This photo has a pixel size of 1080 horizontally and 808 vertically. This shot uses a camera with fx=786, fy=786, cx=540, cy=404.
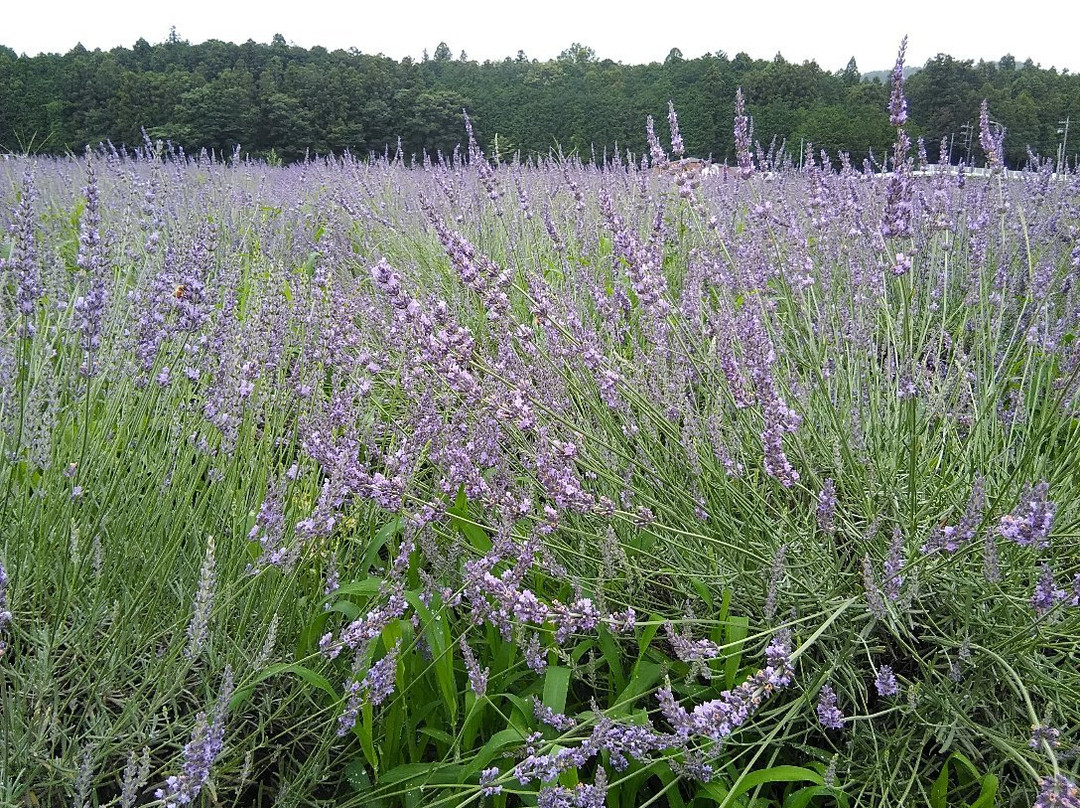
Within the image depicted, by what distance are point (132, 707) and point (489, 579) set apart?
1.90 feet

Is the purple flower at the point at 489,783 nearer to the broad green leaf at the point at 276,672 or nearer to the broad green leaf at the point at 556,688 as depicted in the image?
the broad green leaf at the point at 556,688

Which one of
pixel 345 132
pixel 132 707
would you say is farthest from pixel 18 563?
pixel 345 132

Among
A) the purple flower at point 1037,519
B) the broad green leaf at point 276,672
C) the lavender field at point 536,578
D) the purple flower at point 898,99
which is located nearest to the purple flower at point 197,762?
Answer: the lavender field at point 536,578

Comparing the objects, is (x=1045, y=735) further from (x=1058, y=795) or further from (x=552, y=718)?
(x=552, y=718)

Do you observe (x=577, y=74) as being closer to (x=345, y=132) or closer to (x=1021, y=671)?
(x=345, y=132)

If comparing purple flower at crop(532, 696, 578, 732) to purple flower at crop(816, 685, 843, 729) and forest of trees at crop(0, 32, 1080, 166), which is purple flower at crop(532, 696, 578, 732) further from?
forest of trees at crop(0, 32, 1080, 166)

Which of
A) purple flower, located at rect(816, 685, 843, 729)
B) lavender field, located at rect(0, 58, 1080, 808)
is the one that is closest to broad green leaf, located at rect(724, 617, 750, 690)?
lavender field, located at rect(0, 58, 1080, 808)

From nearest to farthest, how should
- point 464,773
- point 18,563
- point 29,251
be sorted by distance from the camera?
point 464,773, point 18,563, point 29,251

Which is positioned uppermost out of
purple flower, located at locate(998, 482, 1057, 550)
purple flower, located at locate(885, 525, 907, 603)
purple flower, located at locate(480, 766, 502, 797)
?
purple flower, located at locate(998, 482, 1057, 550)

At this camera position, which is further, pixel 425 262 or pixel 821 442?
pixel 425 262

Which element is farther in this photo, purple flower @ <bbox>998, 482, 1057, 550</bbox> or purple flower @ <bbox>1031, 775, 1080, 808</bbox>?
purple flower @ <bbox>998, 482, 1057, 550</bbox>

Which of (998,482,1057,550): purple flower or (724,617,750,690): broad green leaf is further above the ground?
(998,482,1057,550): purple flower

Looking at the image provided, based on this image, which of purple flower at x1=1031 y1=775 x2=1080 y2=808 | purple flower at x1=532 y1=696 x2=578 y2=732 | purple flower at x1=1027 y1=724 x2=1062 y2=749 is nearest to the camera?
purple flower at x1=1031 y1=775 x2=1080 y2=808

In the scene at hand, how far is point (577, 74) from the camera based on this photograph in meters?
22.3
